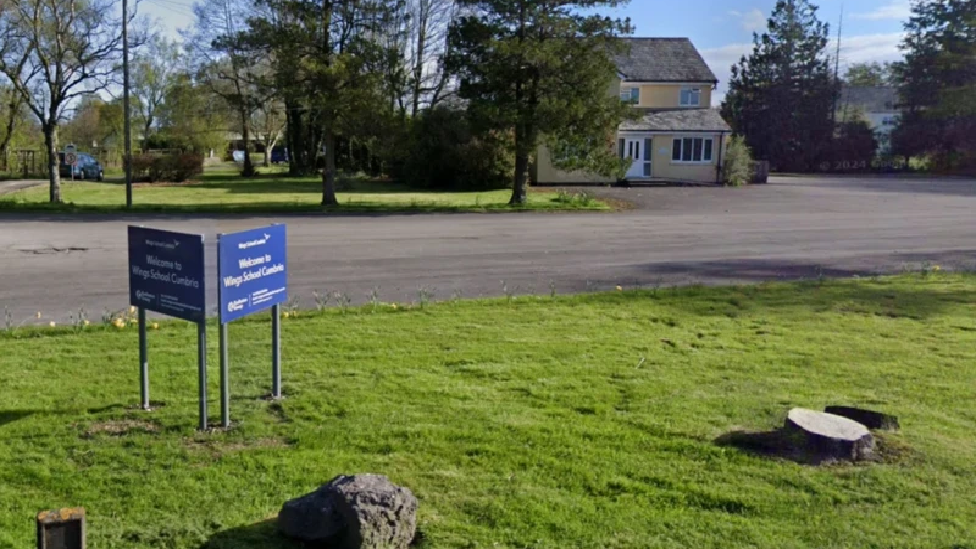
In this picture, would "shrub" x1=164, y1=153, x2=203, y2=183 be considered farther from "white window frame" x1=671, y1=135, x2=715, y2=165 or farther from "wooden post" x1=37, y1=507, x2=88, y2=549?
"wooden post" x1=37, y1=507, x2=88, y2=549

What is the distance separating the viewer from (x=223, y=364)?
623 centimetres

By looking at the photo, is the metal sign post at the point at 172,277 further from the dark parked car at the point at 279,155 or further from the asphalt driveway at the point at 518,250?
the dark parked car at the point at 279,155

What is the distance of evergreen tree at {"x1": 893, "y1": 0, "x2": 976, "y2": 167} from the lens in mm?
63594

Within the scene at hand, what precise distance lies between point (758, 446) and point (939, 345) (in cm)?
427

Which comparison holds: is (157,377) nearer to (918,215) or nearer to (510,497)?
(510,497)

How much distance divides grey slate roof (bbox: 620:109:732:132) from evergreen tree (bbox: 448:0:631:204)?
17663 mm

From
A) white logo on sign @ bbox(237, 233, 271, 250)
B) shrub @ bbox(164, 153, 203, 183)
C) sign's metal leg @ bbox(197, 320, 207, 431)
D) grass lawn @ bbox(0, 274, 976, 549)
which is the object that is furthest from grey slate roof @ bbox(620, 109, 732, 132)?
sign's metal leg @ bbox(197, 320, 207, 431)

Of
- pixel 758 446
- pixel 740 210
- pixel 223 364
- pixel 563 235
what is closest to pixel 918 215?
pixel 740 210

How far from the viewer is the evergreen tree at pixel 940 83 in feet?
209

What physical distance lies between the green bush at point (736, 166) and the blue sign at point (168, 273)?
1703 inches

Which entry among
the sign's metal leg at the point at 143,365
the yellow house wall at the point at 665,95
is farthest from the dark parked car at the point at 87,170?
the sign's metal leg at the point at 143,365

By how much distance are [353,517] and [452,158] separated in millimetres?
38636

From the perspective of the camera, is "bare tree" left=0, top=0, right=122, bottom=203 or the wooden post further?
"bare tree" left=0, top=0, right=122, bottom=203

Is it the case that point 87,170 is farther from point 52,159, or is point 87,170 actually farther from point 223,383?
point 223,383
